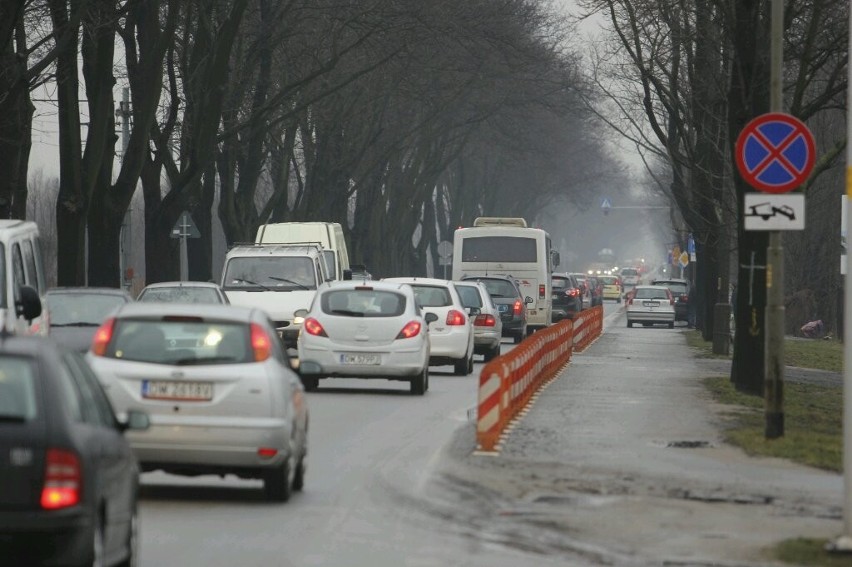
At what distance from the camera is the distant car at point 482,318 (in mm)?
36656

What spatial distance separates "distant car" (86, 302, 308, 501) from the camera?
43.7ft

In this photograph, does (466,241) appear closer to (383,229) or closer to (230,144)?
(230,144)

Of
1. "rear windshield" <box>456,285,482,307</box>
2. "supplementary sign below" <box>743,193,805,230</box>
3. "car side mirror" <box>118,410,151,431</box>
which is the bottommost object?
"car side mirror" <box>118,410,151,431</box>

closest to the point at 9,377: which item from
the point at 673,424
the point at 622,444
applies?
the point at 622,444

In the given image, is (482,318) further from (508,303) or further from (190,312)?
(190,312)

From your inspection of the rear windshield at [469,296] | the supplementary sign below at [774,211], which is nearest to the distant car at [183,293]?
the rear windshield at [469,296]

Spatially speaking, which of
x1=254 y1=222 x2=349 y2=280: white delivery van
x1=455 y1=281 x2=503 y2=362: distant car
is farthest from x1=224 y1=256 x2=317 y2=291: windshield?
x1=254 y1=222 x2=349 y2=280: white delivery van

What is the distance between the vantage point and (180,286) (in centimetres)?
3175

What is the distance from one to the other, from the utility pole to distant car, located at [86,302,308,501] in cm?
584

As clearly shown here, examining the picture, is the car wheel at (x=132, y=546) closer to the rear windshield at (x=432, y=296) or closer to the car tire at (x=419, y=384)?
the car tire at (x=419, y=384)

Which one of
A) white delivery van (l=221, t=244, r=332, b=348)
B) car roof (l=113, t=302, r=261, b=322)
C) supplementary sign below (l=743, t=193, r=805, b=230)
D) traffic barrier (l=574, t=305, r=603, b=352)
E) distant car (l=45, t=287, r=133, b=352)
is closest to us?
car roof (l=113, t=302, r=261, b=322)

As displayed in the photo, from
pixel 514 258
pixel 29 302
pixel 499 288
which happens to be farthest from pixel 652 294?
pixel 29 302

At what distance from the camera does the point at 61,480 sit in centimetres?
836

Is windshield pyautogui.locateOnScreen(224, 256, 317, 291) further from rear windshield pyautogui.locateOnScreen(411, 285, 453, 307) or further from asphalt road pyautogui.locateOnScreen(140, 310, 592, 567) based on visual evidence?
asphalt road pyautogui.locateOnScreen(140, 310, 592, 567)
